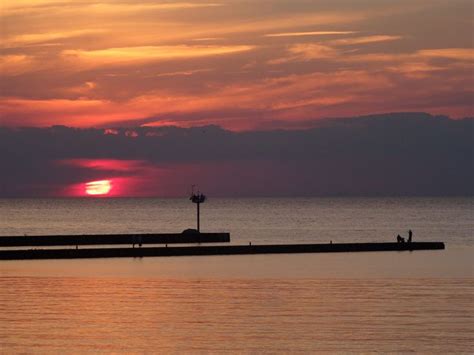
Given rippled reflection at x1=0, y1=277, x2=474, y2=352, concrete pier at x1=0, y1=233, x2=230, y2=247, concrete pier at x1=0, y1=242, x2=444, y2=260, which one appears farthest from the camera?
concrete pier at x1=0, y1=233, x2=230, y2=247

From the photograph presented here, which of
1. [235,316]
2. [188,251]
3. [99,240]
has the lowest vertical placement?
[235,316]

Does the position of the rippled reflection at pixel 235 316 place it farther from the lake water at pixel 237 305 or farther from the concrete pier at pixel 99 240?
the concrete pier at pixel 99 240

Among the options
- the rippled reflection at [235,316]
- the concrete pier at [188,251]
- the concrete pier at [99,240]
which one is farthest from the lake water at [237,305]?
the concrete pier at [99,240]

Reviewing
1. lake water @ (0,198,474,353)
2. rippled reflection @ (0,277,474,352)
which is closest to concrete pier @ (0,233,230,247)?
lake water @ (0,198,474,353)

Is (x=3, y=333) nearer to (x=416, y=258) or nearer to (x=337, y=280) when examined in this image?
(x=337, y=280)

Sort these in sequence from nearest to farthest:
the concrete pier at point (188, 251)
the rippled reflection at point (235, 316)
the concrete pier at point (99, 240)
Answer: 1. the rippled reflection at point (235, 316)
2. the concrete pier at point (188, 251)
3. the concrete pier at point (99, 240)

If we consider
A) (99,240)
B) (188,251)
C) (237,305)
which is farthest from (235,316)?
(99,240)

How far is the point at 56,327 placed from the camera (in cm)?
3278

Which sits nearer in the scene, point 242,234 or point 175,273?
point 175,273

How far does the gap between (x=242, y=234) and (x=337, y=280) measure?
62.8m

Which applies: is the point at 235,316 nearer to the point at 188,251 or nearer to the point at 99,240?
the point at 188,251

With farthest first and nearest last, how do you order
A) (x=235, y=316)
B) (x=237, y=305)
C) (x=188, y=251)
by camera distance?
1. (x=188, y=251)
2. (x=237, y=305)
3. (x=235, y=316)

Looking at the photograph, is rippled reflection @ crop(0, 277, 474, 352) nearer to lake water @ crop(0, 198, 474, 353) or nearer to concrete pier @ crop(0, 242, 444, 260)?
lake water @ crop(0, 198, 474, 353)

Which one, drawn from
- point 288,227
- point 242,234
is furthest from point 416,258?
point 288,227
